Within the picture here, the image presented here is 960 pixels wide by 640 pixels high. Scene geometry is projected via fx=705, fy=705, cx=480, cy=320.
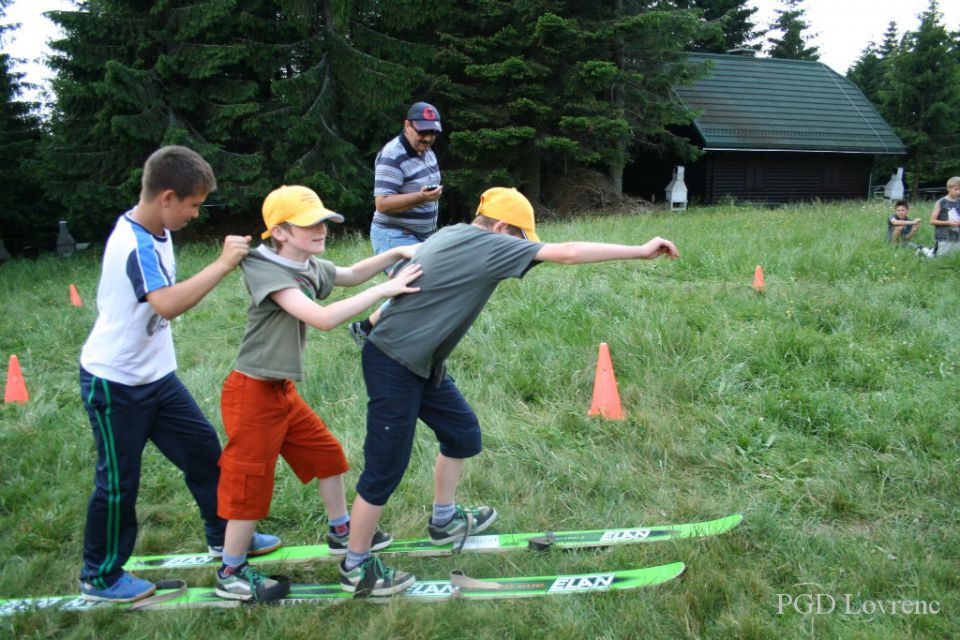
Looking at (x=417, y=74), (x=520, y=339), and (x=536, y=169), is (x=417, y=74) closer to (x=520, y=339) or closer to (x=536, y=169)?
(x=536, y=169)

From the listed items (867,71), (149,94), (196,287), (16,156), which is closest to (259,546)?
(196,287)

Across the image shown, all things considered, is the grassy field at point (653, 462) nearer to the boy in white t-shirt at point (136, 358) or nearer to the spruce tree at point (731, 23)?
the boy in white t-shirt at point (136, 358)

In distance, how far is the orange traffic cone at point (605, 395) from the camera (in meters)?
4.96

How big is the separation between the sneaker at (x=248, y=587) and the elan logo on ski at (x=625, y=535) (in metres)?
1.55

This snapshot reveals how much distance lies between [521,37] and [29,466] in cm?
1566

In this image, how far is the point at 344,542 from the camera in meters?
3.48

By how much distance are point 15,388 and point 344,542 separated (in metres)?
4.07

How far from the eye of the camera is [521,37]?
17.4 metres

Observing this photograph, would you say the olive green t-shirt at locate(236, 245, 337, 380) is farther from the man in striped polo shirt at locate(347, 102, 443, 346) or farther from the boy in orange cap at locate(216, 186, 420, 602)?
the man in striped polo shirt at locate(347, 102, 443, 346)

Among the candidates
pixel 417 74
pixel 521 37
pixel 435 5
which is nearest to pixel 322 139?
pixel 417 74

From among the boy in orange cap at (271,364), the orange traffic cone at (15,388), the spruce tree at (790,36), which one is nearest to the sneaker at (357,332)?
the boy in orange cap at (271,364)

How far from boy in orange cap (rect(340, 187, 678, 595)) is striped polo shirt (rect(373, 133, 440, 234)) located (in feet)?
6.80

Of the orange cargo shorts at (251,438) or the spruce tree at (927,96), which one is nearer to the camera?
the orange cargo shorts at (251,438)

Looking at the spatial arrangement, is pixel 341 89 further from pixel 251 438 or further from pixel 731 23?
pixel 731 23
